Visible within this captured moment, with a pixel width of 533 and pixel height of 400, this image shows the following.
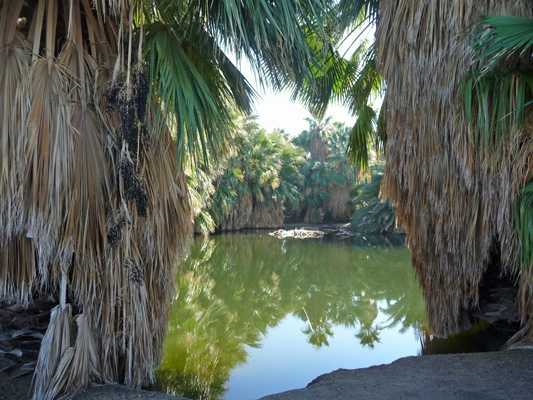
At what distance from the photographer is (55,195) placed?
309 centimetres

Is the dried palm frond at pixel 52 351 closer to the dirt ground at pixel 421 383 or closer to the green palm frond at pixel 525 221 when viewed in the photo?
the dirt ground at pixel 421 383

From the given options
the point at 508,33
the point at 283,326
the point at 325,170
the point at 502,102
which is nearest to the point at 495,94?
the point at 502,102

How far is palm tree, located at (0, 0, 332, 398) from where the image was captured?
3084mm

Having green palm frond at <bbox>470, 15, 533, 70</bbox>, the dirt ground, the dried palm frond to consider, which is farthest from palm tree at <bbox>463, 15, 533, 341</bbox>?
the dried palm frond

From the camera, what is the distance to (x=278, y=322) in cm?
653

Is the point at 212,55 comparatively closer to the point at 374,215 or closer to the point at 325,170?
the point at 374,215

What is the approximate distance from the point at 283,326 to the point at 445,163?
3.42m

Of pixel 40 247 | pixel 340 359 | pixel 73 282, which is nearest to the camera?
pixel 40 247

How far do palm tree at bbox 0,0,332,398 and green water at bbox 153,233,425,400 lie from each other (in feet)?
3.62

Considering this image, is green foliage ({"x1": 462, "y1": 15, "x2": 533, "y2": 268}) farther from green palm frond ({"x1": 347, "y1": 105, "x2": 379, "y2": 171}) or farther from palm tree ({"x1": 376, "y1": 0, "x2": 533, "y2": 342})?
green palm frond ({"x1": 347, "y1": 105, "x2": 379, "y2": 171})

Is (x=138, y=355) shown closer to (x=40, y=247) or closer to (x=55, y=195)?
(x=40, y=247)

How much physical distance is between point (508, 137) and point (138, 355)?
3.86m

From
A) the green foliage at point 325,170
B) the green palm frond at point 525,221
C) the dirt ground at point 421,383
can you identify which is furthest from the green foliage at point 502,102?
the green foliage at point 325,170

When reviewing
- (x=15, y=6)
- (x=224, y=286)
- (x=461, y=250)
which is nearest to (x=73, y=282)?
(x=15, y=6)
